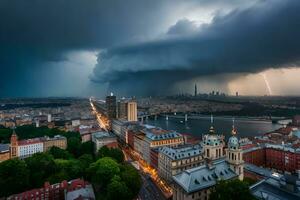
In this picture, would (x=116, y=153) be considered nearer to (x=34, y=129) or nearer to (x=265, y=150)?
(x=265, y=150)

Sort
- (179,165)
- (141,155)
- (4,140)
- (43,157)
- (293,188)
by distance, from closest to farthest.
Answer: (293,188)
(179,165)
(43,157)
(141,155)
(4,140)

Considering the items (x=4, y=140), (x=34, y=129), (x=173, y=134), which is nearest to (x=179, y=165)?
(x=173, y=134)

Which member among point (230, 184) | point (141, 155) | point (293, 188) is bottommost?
point (141, 155)

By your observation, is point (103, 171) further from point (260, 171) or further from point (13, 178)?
point (260, 171)

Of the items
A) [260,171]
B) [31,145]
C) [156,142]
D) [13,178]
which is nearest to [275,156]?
[260,171]

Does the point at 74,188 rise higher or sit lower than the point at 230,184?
lower

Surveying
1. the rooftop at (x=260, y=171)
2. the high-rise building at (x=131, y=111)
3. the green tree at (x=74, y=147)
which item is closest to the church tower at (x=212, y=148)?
the rooftop at (x=260, y=171)

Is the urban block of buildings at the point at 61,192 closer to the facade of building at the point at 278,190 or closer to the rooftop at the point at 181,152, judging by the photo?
the rooftop at the point at 181,152

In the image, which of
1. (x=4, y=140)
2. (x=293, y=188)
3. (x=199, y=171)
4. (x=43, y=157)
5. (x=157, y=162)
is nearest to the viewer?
(x=293, y=188)
